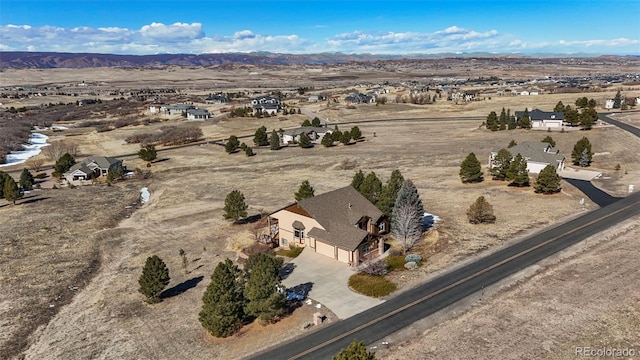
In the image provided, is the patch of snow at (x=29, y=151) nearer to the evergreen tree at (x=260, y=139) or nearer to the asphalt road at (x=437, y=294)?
the evergreen tree at (x=260, y=139)

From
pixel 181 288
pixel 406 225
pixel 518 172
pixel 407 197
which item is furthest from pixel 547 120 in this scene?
pixel 181 288

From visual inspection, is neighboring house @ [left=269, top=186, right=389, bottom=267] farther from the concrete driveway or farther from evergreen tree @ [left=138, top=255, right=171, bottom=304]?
evergreen tree @ [left=138, top=255, right=171, bottom=304]

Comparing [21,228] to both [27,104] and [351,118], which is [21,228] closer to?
[351,118]

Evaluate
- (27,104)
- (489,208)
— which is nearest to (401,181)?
(489,208)

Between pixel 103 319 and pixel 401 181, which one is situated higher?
pixel 401 181

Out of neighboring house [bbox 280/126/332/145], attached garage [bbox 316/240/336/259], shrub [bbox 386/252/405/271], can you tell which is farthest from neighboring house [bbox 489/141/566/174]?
neighboring house [bbox 280/126/332/145]

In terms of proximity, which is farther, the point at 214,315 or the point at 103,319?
the point at 103,319
